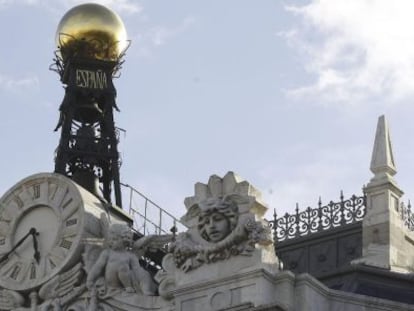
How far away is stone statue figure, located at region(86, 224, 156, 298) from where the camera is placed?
50.8 meters

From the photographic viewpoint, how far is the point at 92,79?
6319cm

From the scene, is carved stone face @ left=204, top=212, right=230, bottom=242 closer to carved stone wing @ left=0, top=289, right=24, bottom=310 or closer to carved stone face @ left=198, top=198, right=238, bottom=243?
carved stone face @ left=198, top=198, right=238, bottom=243

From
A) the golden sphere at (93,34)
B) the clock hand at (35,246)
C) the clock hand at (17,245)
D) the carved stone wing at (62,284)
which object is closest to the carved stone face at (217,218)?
the carved stone wing at (62,284)

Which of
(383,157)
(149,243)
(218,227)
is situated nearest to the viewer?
(218,227)

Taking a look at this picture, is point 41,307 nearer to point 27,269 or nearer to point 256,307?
point 27,269

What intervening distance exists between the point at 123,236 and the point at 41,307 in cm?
278

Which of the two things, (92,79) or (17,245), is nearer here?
(17,245)

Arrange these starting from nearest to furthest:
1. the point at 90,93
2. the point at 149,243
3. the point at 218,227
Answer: the point at 218,227, the point at 149,243, the point at 90,93

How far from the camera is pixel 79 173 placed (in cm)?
6162

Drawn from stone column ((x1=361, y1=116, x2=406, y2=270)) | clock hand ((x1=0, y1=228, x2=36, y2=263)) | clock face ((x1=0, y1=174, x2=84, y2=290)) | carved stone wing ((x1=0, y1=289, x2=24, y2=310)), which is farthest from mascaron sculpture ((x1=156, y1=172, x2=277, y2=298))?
stone column ((x1=361, y1=116, x2=406, y2=270))

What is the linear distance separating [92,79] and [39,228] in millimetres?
11332

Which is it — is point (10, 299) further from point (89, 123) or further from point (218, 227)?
point (89, 123)

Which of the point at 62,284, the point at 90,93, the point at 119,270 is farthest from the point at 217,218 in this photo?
the point at 90,93

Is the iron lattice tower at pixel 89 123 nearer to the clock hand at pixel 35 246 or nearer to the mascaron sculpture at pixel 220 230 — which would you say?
the clock hand at pixel 35 246
